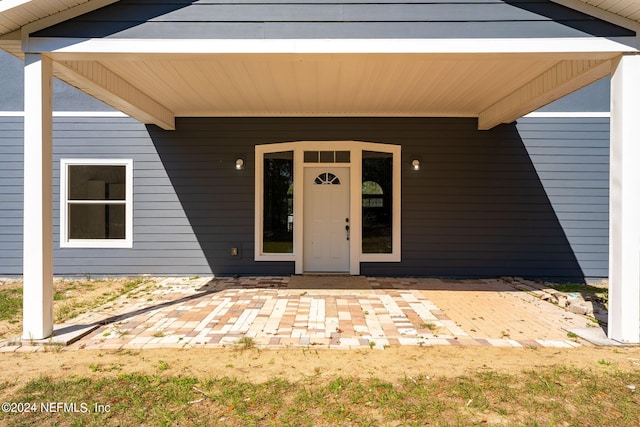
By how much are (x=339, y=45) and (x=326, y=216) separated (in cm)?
392

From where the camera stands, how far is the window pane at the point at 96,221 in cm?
735

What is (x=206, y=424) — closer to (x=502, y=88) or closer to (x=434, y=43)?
(x=434, y=43)

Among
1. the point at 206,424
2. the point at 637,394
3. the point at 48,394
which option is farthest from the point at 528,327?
the point at 48,394

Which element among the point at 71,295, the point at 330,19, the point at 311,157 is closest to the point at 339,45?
the point at 330,19

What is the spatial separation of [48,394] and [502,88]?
6273 mm

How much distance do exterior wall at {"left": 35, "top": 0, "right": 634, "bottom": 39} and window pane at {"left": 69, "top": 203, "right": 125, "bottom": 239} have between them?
13.8 ft

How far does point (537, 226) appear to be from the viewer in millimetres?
7301

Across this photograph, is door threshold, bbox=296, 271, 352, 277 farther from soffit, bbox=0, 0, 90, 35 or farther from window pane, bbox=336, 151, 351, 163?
soffit, bbox=0, 0, 90, 35

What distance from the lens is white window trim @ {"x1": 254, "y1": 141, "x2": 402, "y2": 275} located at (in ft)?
24.1

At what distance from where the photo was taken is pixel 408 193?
736cm

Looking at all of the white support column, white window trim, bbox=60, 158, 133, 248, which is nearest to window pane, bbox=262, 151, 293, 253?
white window trim, bbox=60, 158, 133, 248

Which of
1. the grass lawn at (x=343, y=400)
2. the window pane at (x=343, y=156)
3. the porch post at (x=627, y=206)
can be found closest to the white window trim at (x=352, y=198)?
the window pane at (x=343, y=156)

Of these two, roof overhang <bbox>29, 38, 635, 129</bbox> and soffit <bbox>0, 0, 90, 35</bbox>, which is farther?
roof overhang <bbox>29, 38, 635, 129</bbox>

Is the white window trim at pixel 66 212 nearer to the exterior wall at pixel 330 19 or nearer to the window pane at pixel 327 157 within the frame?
the window pane at pixel 327 157
